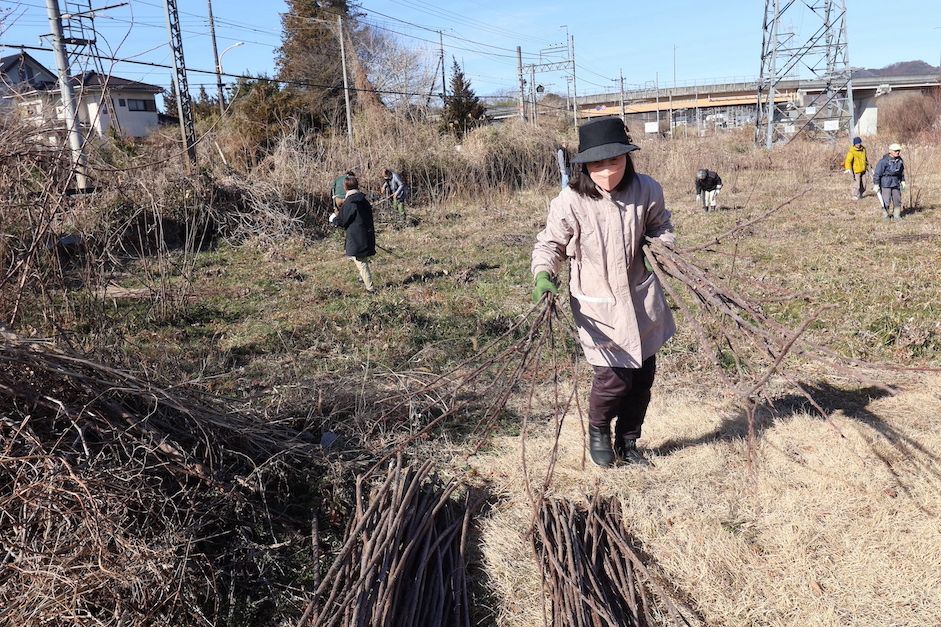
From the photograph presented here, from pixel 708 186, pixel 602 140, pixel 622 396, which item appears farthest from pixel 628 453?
pixel 708 186

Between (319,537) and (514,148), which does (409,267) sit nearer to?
(319,537)

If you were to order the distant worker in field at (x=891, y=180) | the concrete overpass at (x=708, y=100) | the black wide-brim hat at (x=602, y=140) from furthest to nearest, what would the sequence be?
the concrete overpass at (x=708, y=100), the distant worker in field at (x=891, y=180), the black wide-brim hat at (x=602, y=140)

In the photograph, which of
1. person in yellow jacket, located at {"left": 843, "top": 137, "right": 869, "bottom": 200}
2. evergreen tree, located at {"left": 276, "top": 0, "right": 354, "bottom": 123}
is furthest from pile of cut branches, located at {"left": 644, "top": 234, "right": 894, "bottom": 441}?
evergreen tree, located at {"left": 276, "top": 0, "right": 354, "bottom": 123}

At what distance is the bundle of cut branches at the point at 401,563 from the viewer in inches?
91.0

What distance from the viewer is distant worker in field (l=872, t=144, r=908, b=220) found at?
1108 centimetres

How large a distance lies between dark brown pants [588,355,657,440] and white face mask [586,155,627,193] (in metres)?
0.80

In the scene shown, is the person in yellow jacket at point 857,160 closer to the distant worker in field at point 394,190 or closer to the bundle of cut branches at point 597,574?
the distant worker in field at point 394,190

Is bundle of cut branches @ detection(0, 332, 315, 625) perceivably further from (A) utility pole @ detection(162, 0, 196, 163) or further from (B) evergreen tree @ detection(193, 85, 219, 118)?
(B) evergreen tree @ detection(193, 85, 219, 118)

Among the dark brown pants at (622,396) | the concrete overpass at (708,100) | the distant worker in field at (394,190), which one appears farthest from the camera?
the concrete overpass at (708,100)

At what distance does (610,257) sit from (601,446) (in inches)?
37.3

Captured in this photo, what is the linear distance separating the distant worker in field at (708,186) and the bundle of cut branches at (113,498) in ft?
39.2

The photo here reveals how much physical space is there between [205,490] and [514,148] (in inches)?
748

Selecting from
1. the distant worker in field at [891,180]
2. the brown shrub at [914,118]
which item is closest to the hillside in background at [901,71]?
the brown shrub at [914,118]

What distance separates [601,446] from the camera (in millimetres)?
3197
